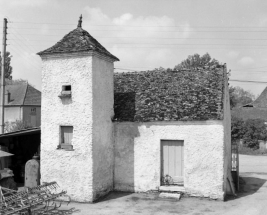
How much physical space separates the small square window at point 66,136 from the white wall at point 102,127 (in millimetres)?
1202

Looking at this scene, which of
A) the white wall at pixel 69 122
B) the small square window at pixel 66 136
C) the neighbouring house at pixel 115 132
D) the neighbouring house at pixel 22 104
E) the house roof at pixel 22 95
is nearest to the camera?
the white wall at pixel 69 122

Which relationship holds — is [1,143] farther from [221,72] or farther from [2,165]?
[221,72]

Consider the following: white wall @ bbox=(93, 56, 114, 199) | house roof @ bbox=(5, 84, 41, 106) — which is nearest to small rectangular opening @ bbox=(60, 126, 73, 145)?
white wall @ bbox=(93, 56, 114, 199)

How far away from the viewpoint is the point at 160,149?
1429 centimetres

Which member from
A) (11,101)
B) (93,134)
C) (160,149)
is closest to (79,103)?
(93,134)

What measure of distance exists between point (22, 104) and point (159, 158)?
2959cm

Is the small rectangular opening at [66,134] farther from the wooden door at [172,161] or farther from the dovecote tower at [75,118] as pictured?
the wooden door at [172,161]

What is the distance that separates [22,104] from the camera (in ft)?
129

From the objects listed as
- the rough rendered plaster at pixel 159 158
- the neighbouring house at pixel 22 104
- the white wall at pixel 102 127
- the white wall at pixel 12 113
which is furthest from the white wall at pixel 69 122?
the white wall at pixel 12 113

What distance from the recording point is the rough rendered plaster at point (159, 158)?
13.4 meters

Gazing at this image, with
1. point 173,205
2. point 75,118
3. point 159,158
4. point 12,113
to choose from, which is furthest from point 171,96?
point 12,113

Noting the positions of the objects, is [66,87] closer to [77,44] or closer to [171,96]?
[77,44]

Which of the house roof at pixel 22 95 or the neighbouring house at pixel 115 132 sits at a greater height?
the house roof at pixel 22 95

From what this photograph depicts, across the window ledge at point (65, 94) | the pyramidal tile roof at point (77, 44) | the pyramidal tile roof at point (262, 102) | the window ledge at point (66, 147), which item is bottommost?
the window ledge at point (66, 147)
